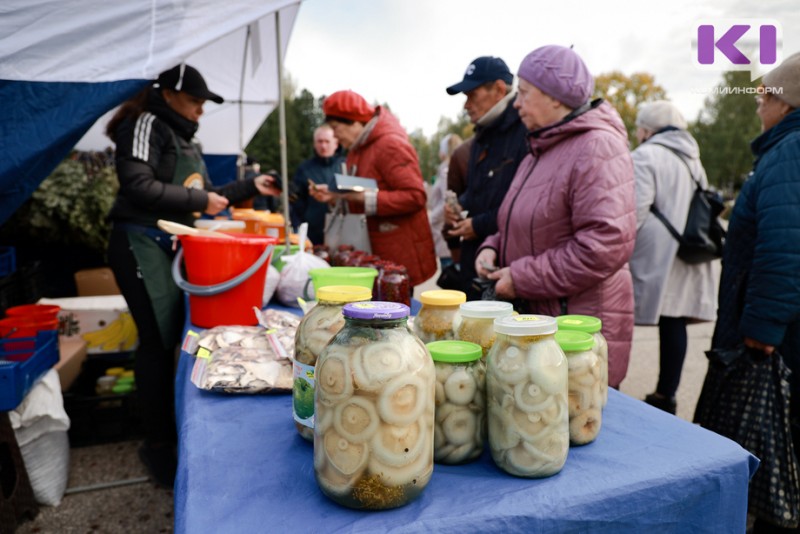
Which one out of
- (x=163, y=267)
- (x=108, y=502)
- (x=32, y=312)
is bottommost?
(x=108, y=502)

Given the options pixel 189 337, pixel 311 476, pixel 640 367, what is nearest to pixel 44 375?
pixel 189 337

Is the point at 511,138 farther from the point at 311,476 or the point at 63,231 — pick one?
the point at 63,231

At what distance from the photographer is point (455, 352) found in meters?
0.98

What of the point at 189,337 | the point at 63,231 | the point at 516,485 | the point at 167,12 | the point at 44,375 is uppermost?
the point at 167,12

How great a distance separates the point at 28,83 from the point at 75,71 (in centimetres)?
15

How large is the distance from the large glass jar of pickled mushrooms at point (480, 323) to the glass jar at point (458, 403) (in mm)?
129

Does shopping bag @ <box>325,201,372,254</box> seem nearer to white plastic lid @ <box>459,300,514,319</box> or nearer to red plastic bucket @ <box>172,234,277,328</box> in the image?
red plastic bucket @ <box>172,234,277,328</box>

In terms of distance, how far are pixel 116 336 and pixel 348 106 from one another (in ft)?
7.37

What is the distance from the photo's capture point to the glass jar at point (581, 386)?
3.49 feet

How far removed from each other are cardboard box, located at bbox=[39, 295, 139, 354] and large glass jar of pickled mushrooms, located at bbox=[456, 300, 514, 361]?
3.17m

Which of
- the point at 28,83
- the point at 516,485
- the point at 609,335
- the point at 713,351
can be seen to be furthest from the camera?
the point at 713,351

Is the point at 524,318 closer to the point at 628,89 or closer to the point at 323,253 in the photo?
the point at 323,253

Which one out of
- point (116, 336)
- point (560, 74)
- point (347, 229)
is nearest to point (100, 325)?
point (116, 336)

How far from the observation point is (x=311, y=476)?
0.98 meters
